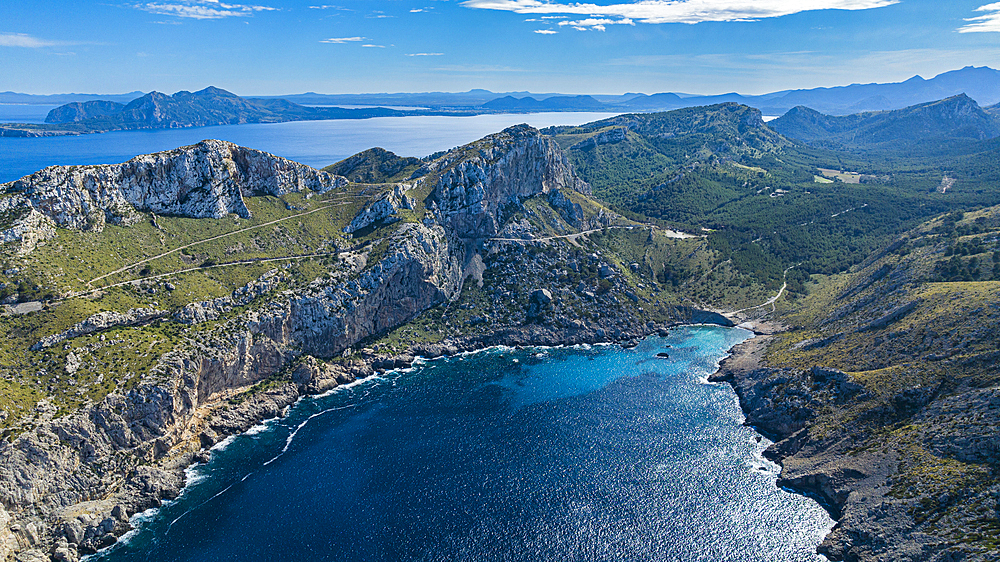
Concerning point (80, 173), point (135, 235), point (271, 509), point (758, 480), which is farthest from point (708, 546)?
point (80, 173)

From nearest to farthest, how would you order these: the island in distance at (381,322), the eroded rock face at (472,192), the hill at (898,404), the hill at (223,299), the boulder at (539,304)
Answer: the hill at (898,404)
the island in distance at (381,322)
the hill at (223,299)
the boulder at (539,304)
the eroded rock face at (472,192)

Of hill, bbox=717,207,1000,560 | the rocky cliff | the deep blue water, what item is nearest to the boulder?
the rocky cliff

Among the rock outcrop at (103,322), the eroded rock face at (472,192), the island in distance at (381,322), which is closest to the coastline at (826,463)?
the island in distance at (381,322)

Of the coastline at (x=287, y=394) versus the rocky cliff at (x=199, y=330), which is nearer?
the rocky cliff at (x=199, y=330)

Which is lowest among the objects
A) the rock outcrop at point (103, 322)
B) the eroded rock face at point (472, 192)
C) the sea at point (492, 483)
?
the sea at point (492, 483)

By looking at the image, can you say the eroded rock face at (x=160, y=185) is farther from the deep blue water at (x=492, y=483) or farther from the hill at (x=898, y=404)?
the hill at (x=898, y=404)

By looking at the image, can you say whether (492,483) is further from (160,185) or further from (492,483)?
(160,185)

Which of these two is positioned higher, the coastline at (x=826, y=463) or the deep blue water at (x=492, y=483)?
the coastline at (x=826, y=463)
